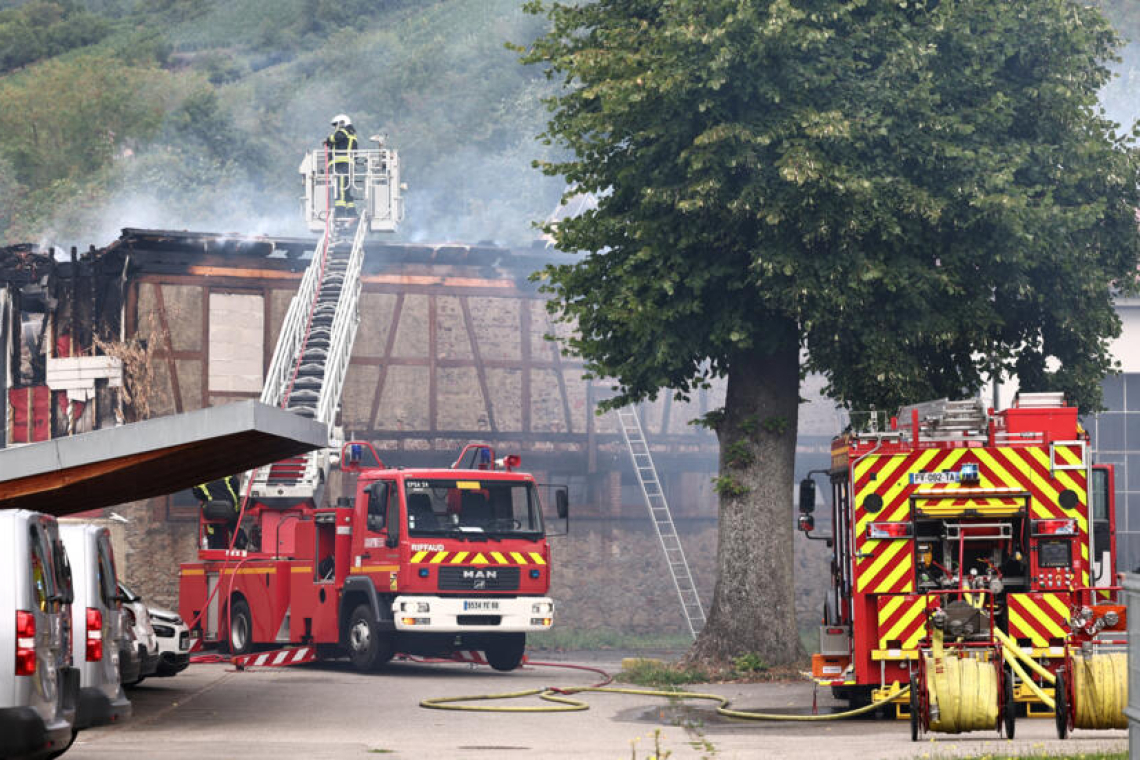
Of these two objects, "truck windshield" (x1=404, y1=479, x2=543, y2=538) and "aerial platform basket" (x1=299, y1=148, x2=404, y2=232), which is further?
"aerial platform basket" (x1=299, y1=148, x2=404, y2=232)

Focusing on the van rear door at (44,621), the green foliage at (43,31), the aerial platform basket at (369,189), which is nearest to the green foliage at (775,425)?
the van rear door at (44,621)

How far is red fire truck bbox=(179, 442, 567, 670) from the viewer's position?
73.4ft

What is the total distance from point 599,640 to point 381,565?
11039 millimetres

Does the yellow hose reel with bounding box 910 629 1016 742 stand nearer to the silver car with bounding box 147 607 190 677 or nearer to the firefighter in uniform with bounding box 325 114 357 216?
the silver car with bounding box 147 607 190 677

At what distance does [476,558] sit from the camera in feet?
73.9

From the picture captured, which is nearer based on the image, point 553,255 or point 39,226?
point 553,255

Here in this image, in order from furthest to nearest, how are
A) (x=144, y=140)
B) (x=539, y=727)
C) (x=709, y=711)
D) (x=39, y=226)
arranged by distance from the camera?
(x=144, y=140) → (x=39, y=226) → (x=709, y=711) → (x=539, y=727)

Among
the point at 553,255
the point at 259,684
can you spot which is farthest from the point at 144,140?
the point at 259,684

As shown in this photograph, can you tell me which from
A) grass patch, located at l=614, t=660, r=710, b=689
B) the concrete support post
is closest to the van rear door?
the concrete support post

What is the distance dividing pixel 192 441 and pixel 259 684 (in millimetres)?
7975

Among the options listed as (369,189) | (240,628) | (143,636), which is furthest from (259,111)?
(143,636)

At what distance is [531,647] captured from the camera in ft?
102

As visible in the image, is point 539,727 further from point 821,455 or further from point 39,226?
point 39,226

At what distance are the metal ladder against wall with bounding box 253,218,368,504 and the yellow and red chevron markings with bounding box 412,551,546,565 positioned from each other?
3.70 m
